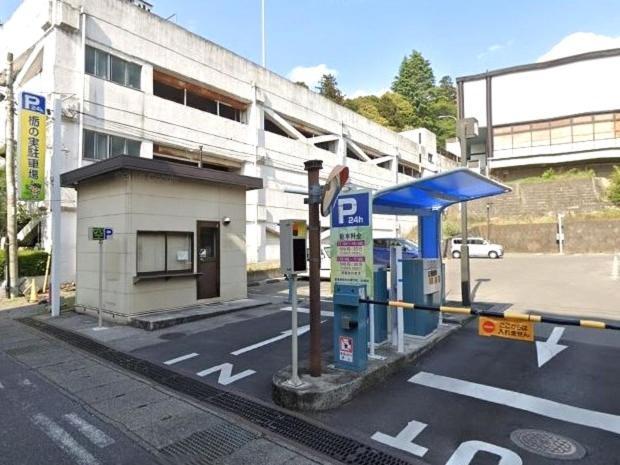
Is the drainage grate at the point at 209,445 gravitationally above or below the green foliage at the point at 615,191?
below

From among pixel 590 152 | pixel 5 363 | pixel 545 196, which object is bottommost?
pixel 5 363

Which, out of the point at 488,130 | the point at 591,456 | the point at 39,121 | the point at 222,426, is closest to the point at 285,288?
the point at 39,121

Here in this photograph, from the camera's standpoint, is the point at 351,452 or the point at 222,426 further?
the point at 222,426

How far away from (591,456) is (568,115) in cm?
4243

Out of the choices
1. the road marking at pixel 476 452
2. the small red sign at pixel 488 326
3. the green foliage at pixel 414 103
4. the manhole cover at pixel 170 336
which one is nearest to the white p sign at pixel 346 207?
the small red sign at pixel 488 326

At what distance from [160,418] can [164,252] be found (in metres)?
5.98

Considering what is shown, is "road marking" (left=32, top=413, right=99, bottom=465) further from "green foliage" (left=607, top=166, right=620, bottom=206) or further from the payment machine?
"green foliage" (left=607, top=166, right=620, bottom=206)

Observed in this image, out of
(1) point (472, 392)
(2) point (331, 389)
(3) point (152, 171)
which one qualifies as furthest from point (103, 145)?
(1) point (472, 392)

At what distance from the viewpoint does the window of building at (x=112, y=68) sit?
16.0 m

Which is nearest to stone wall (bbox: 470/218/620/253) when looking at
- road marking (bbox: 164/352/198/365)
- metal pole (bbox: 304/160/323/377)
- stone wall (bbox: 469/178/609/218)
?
stone wall (bbox: 469/178/609/218)

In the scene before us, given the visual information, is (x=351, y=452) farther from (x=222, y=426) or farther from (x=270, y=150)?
(x=270, y=150)

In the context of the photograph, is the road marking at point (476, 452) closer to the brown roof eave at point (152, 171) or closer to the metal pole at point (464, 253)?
the metal pole at point (464, 253)

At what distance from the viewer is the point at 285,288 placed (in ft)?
49.9

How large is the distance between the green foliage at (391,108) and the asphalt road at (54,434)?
51.4 meters
